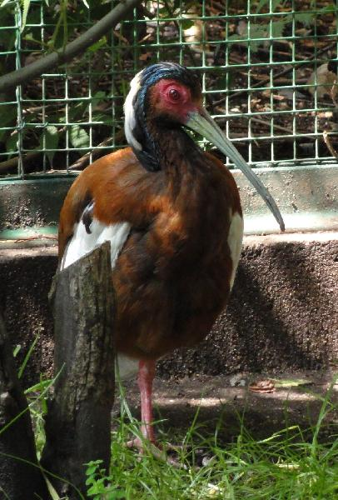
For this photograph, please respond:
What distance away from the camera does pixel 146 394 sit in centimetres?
477

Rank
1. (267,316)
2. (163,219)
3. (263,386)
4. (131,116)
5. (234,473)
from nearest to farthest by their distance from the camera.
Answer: (234,473) → (163,219) → (131,116) → (263,386) → (267,316)

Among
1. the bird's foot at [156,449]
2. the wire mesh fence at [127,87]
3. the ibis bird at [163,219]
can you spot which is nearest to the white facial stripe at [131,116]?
the ibis bird at [163,219]

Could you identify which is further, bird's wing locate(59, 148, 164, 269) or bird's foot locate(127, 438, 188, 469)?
bird's wing locate(59, 148, 164, 269)

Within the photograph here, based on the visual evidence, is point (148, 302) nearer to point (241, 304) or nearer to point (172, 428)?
point (172, 428)

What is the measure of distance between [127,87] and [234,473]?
2388 mm

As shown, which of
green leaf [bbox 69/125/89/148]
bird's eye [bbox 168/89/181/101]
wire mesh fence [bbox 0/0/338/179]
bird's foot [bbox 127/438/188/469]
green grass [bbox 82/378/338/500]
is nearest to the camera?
green grass [bbox 82/378/338/500]

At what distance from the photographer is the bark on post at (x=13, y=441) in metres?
3.22

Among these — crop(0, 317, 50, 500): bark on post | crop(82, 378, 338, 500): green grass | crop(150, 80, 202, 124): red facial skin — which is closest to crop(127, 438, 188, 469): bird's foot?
crop(82, 378, 338, 500): green grass

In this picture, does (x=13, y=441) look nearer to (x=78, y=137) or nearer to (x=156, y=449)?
(x=156, y=449)

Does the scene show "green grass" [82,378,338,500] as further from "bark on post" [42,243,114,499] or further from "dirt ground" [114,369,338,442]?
"dirt ground" [114,369,338,442]

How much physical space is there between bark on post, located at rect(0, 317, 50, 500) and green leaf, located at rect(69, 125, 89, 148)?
2.62 meters

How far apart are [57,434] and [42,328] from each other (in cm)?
206

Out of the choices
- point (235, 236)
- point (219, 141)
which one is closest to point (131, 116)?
point (219, 141)

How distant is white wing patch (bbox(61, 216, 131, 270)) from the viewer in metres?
4.48
